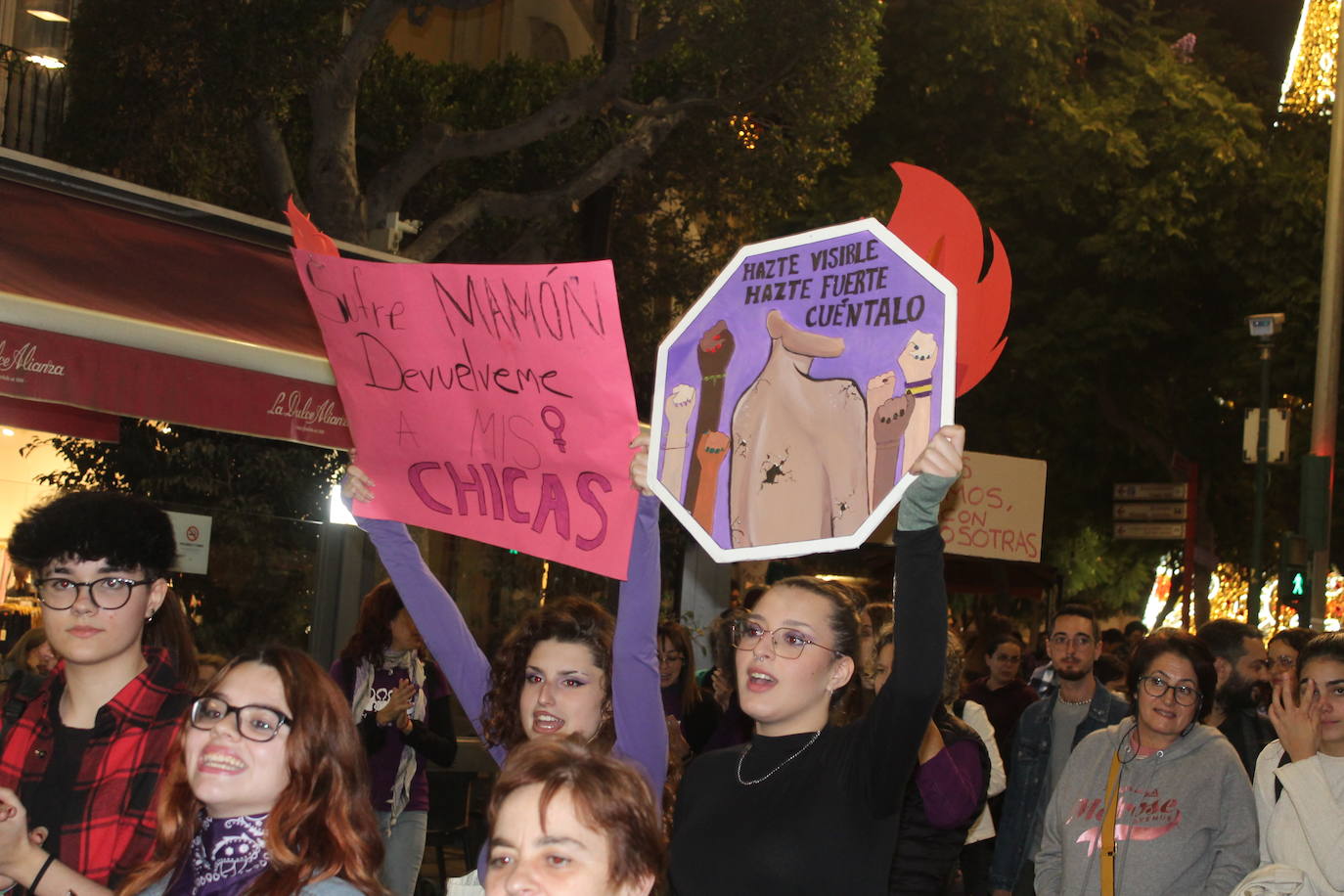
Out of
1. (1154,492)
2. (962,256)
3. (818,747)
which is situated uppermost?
(1154,492)

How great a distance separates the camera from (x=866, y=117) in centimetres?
2342

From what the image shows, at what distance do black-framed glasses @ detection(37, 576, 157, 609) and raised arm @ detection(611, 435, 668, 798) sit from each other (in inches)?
47.4

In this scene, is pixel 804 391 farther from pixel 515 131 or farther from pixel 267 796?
pixel 515 131

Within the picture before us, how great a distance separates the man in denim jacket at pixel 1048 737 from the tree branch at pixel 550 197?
627 cm

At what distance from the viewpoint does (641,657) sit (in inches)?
146

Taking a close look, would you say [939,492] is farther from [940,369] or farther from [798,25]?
[798,25]

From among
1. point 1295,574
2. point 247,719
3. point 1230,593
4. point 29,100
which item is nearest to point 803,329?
point 247,719

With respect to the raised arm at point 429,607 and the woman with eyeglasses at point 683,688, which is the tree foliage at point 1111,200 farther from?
the raised arm at point 429,607

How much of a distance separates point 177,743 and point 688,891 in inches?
43.7

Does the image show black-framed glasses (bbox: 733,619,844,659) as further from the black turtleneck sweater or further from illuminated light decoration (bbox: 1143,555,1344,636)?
illuminated light decoration (bbox: 1143,555,1344,636)

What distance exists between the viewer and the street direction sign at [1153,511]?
73.2ft

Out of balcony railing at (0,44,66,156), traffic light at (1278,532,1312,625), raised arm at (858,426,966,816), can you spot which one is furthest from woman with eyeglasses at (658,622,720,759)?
traffic light at (1278,532,1312,625)

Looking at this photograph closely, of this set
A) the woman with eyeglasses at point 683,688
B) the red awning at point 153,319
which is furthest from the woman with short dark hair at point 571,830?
the woman with eyeglasses at point 683,688

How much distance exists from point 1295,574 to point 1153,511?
625 cm
